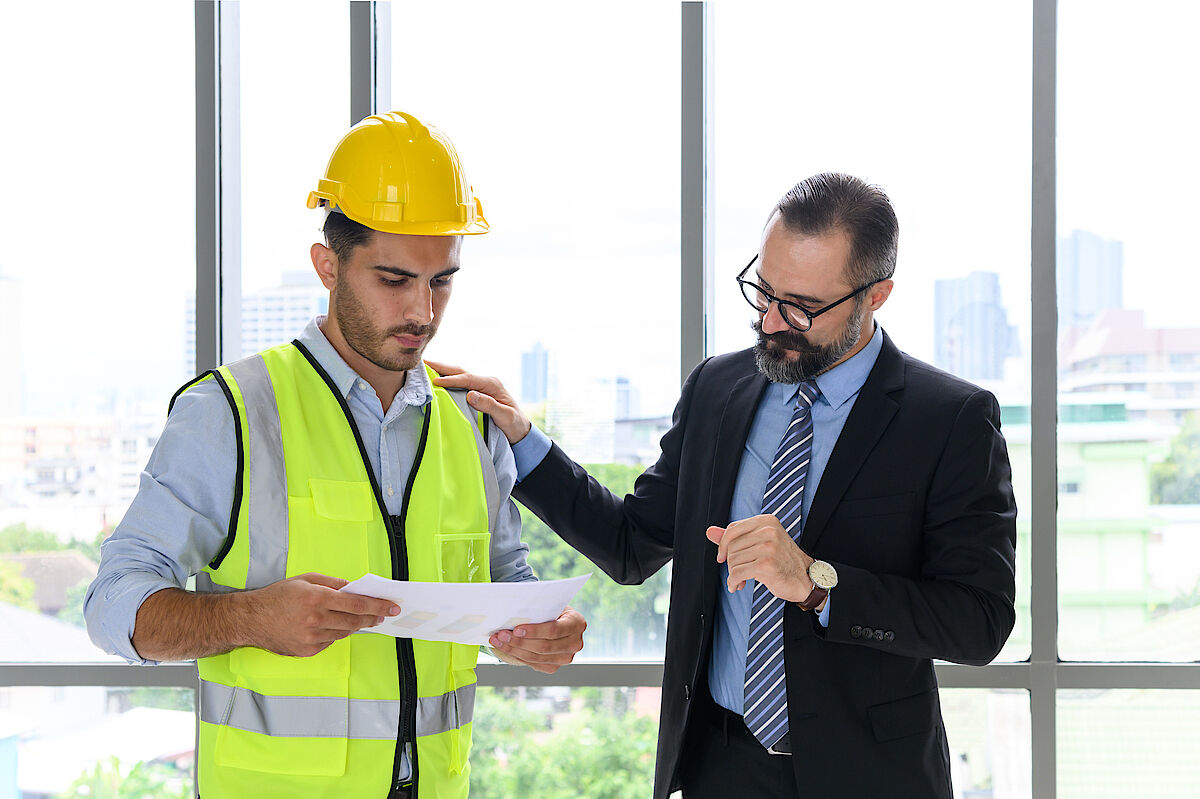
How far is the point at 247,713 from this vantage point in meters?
1.46

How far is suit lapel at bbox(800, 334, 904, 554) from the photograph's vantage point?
1.69 m

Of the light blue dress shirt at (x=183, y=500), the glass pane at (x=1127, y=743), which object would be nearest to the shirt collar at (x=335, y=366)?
the light blue dress shirt at (x=183, y=500)

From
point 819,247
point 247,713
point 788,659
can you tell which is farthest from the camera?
point 819,247

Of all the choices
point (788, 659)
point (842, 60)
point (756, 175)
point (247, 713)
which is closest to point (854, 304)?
point (788, 659)

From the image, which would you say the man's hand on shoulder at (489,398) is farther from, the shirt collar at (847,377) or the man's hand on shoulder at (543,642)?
the shirt collar at (847,377)

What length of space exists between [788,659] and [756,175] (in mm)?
1401

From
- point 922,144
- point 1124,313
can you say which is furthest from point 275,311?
point 1124,313

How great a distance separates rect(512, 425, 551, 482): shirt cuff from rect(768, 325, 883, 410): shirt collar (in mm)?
553

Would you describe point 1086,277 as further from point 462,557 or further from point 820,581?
point 462,557

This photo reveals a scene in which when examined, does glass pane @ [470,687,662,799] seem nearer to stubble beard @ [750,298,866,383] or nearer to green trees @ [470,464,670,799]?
green trees @ [470,464,670,799]

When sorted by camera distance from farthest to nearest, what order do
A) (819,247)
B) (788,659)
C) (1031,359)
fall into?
(1031,359), (819,247), (788,659)

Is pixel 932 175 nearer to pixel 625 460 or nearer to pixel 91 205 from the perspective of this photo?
pixel 625 460

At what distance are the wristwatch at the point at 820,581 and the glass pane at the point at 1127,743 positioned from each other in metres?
1.31

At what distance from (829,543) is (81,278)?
218 cm
